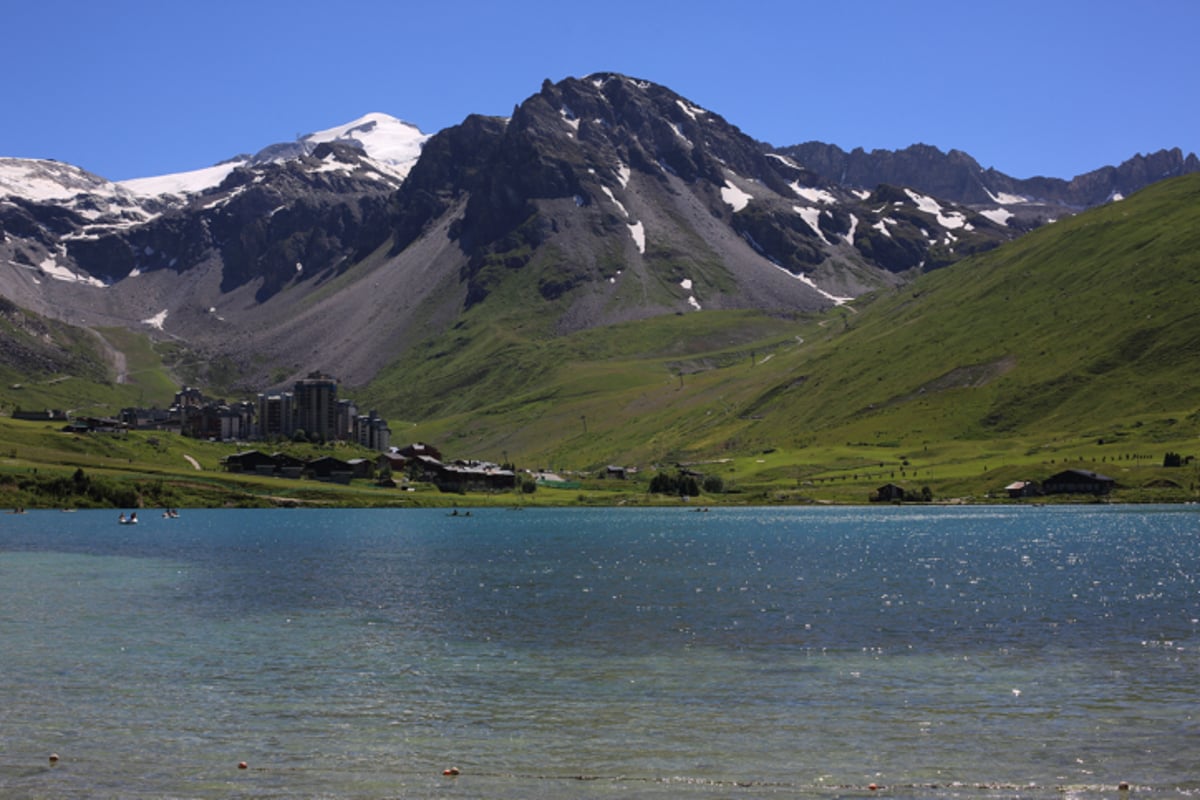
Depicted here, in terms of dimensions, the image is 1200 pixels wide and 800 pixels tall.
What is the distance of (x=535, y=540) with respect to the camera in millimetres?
144000

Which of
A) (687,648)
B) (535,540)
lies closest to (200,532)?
(535,540)

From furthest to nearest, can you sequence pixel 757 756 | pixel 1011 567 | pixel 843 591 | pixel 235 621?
pixel 1011 567, pixel 843 591, pixel 235 621, pixel 757 756

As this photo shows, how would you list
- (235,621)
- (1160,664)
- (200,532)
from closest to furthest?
(1160,664) < (235,621) < (200,532)

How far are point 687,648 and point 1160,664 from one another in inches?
786

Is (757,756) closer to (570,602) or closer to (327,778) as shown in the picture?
(327,778)

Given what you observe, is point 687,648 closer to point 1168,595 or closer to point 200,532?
point 1168,595

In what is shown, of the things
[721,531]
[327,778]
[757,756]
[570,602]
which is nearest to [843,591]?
[570,602]

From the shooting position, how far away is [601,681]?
4497cm

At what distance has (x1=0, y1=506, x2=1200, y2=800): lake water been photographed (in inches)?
1232

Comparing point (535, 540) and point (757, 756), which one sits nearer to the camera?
point (757, 756)

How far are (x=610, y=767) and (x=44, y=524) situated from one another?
152 m

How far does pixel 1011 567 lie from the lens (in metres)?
96.8

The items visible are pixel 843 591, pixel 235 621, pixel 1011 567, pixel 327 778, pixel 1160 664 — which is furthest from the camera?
pixel 1011 567

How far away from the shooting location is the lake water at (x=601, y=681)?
103ft
